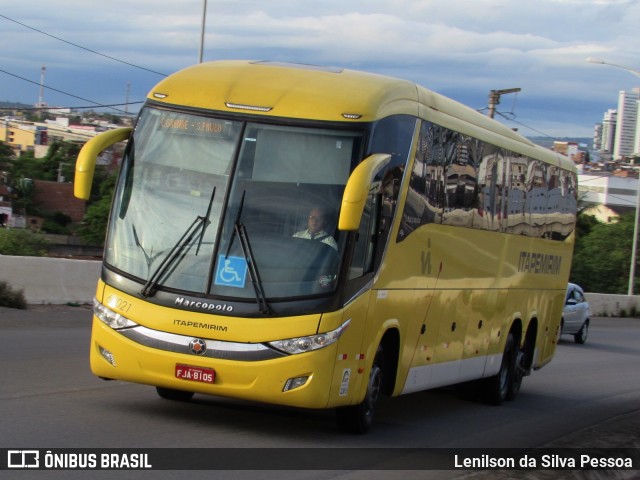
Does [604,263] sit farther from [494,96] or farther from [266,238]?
[266,238]

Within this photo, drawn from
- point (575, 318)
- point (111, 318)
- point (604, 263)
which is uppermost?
point (111, 318)

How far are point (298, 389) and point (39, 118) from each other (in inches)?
6343

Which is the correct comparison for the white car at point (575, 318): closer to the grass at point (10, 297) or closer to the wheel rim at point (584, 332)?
the wheel rim at point (584, 332)

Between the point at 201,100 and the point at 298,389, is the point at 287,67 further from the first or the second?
the point at 298,389

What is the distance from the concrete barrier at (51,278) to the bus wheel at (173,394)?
9292mm

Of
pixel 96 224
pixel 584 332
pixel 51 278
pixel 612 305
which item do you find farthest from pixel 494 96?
pixel 96 224

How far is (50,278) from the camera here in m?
20.4

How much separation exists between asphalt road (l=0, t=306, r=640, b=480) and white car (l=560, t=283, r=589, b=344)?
11.1 metres

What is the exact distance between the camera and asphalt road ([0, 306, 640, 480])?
350 inches

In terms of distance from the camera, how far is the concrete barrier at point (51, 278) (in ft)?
64.6

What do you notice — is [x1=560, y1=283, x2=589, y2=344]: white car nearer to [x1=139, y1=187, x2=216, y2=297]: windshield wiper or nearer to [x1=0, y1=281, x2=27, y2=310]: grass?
[x1=0, y1=281, x2=27, y2=310]: grass

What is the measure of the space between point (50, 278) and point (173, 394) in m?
10.0

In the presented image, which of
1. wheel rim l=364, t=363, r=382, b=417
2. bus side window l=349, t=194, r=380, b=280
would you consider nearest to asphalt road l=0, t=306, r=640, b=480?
wheel rim l=364, t=363, r=382, b=417

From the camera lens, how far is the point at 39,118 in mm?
163750
